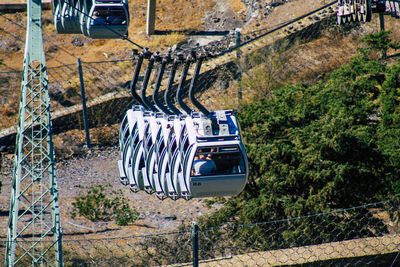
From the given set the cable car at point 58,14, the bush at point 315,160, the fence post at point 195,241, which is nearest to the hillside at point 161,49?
the bush at point 315,160

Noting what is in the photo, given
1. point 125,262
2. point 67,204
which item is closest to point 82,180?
point 67,204

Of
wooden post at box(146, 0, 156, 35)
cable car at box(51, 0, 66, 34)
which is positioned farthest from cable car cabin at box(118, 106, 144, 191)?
wooden post at box(146, 0, 156, 35)

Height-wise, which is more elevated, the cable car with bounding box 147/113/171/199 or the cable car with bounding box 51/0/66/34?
the cable car with bounding box 51/0/66/34

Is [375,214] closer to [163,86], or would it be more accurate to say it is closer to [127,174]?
[127,174]

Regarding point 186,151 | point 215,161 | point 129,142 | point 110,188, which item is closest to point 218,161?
point 215,161

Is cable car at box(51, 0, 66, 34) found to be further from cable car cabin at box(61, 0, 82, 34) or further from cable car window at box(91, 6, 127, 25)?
cable car window at box(91, 6, 127, 25)

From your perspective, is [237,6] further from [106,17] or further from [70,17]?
[106,17]
